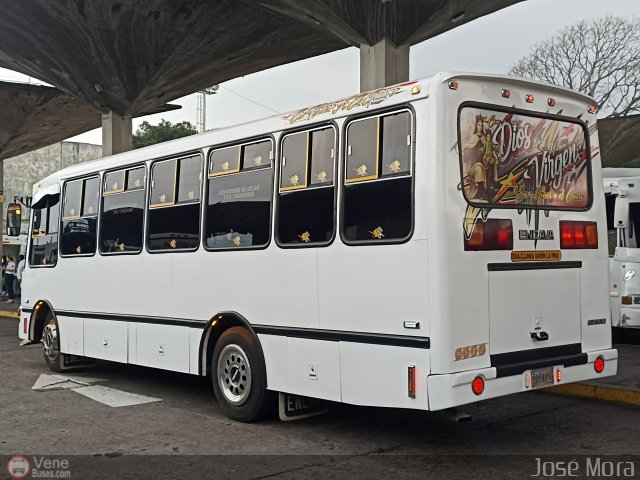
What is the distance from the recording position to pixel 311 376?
6.94 m

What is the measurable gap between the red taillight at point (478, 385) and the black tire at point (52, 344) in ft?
23.8

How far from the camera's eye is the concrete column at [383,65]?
56.6 feet

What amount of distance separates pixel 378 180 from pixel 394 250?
0.65 meters

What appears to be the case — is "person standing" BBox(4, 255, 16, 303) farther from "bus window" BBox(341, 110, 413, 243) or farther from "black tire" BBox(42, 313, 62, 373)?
"bus window" BBox(341, 110, 413, 243)

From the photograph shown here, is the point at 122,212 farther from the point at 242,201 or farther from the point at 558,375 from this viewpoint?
the point at 558,375

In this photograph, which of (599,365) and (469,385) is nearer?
(469,385)

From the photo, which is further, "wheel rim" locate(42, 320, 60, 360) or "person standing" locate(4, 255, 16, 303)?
"person standing" locate(4, 255, 16, 303)

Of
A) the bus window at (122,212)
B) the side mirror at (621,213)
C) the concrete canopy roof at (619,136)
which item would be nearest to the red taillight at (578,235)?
the bus window at (122,212)

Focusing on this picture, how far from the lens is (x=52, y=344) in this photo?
37.4ft

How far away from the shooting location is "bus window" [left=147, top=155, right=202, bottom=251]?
28.2ft

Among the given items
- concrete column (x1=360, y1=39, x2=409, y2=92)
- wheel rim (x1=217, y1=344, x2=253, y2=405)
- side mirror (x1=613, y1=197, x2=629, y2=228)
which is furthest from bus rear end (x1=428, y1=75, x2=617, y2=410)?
concrete column (x1=360, y1=39, x2=409, y2=92)

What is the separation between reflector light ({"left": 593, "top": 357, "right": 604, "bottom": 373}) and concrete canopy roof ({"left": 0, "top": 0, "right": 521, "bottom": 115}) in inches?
443

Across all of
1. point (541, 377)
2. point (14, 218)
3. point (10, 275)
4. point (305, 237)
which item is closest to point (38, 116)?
point (10, 275)

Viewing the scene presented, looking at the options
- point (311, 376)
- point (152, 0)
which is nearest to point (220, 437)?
point (311, 376)
